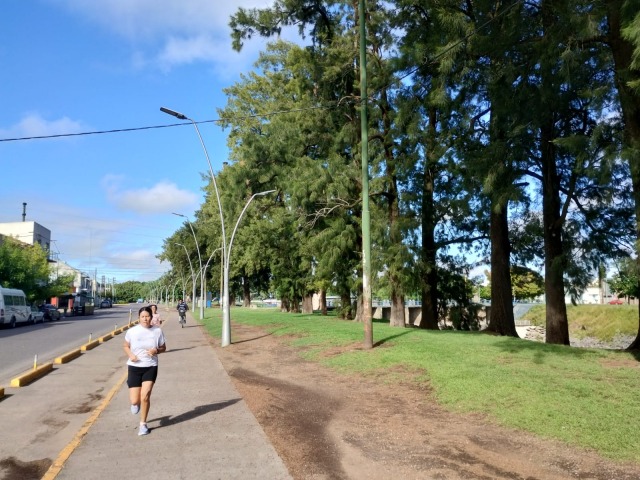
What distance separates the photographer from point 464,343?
1455 cm

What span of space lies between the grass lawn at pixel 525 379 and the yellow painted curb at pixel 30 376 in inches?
271

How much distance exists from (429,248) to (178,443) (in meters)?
17.7

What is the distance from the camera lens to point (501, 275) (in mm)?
19266

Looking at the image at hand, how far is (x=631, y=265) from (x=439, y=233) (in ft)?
46.4

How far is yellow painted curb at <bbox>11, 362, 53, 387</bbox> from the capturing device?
11227mm

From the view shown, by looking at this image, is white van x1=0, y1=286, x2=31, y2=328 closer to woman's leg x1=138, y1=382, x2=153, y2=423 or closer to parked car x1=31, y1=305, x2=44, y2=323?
parked car x1=31, y1=305, x2=44, y2=323

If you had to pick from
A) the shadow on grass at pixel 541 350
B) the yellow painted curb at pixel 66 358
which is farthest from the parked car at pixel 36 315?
the shadow on grass at pixel 541 350

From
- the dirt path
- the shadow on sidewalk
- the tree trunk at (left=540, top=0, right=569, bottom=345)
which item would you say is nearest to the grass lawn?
the dirt path

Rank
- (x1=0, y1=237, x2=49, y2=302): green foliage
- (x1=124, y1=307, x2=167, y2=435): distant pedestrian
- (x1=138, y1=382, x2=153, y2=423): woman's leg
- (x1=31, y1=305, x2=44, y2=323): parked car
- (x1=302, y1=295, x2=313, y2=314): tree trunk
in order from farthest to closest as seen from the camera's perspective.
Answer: (x1=0, y1=237, x2=49, y2=302): green foliage, (x1=302, y1=295, x2=313, y2=314): tree trunk, (x1=31, y1=305, x2=44, y2=323): parked car, (x1=124, y1=307, x2=167, y2=435): distant pedestrian, (x1=138, y1=382, x2=153, y2=423): woman's leg

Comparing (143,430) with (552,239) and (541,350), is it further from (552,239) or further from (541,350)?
(552,239)

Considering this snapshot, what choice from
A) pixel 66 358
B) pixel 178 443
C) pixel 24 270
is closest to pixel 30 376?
pixel 66 358

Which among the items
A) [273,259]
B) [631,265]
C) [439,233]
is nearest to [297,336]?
[439,233]

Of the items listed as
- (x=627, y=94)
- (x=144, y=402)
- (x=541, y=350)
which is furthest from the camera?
(x=541, y=350)

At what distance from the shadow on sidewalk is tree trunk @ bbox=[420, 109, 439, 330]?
43.9 feet
